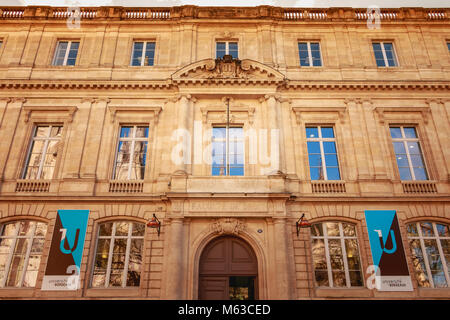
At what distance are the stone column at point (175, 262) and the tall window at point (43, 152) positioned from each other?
5466 millimetres

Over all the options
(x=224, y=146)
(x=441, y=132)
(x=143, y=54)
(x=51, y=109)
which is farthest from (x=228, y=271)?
(x=143, y=54)

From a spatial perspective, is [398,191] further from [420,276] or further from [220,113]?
[220,113]

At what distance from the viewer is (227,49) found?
559 inches

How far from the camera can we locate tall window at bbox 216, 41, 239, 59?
14.1 metres

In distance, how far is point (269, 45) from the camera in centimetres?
1392

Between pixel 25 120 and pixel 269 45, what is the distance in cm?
1109

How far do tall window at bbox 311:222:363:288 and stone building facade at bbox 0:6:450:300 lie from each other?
52 mm

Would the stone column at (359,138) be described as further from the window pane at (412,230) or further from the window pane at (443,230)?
the window pane at (443,230)

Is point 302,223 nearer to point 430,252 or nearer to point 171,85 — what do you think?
point 430,252

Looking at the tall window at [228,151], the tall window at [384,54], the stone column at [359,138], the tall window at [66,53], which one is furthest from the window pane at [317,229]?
the tall window at [66,53]

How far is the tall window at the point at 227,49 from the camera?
46.2 feet

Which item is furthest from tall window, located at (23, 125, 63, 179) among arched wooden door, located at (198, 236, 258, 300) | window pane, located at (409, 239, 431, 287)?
window pane, located at (409, 239, 431, 287)

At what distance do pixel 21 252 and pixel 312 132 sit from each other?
38.9 ft

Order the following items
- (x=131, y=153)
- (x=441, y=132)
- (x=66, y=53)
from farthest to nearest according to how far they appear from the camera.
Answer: (x=66, y=53) → (x=441, y=132) → (x=131, y=153)
